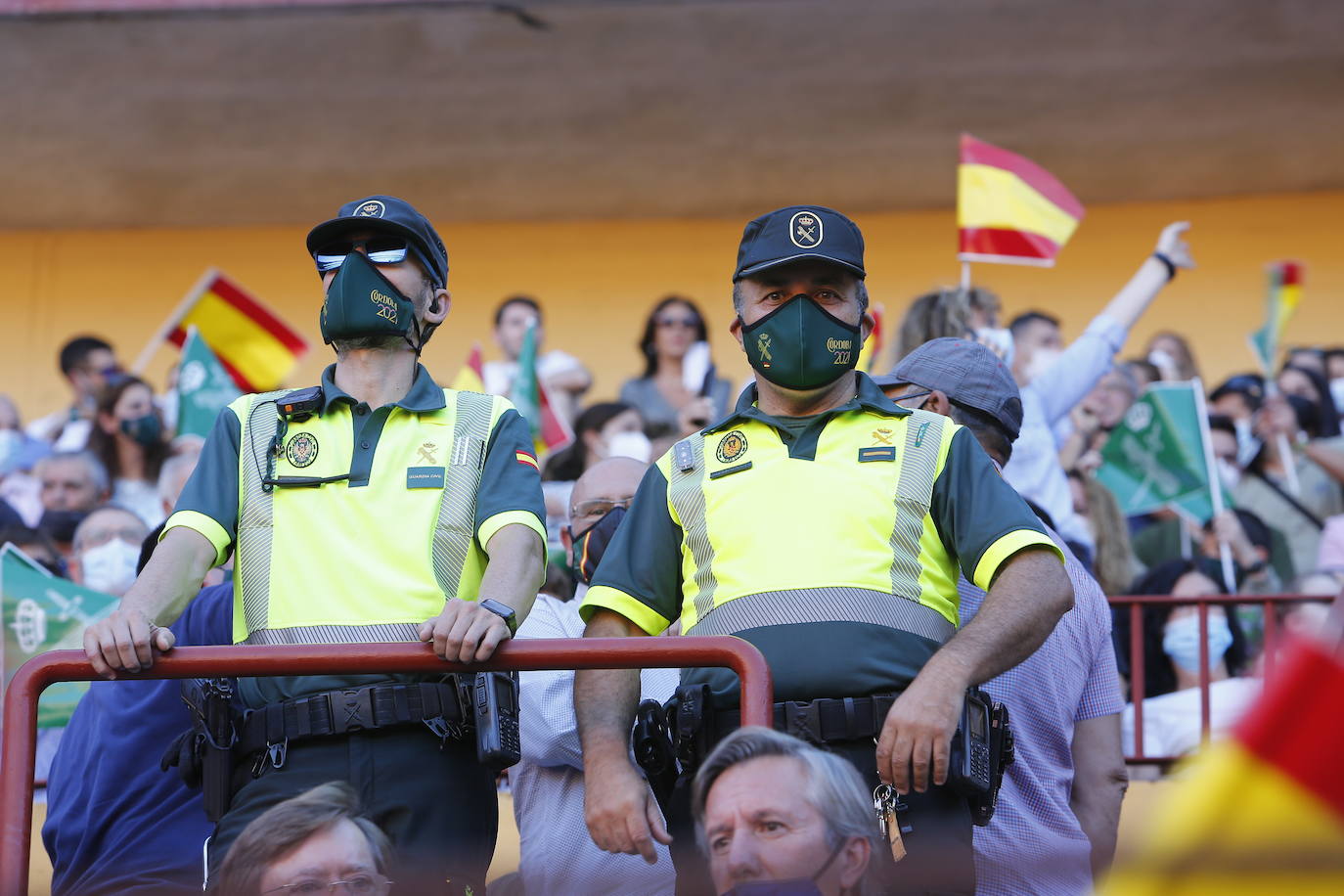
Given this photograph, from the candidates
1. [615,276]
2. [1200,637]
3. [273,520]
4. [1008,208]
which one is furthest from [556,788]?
[615,276]

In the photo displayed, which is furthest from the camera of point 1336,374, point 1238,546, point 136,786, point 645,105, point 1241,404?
point 645,105

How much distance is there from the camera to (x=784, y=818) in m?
2.89

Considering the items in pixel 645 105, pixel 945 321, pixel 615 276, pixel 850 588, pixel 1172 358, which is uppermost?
pixel 645 105

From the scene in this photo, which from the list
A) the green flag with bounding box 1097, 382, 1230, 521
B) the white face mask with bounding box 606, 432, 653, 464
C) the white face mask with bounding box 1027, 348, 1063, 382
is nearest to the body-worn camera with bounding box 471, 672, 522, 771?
the green flag with bounding box 1097, 382, 1230, 521

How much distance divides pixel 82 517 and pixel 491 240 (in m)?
5.57

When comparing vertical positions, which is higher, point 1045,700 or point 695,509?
point 695,509

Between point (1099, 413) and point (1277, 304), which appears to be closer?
point (1277, 304)

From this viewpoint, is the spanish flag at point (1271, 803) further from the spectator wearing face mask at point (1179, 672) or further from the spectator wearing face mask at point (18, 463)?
the spectator wearing face mask at point (18, 463)

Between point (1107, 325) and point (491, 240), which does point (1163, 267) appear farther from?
point (491, 240)

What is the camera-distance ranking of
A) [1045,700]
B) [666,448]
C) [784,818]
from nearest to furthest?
1. [784,818]
2. [1045,700]
3. [666,448]

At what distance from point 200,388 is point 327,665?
16.6 ft

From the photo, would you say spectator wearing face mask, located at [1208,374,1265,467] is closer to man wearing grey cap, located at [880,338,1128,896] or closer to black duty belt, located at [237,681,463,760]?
man wearing grey cap, located at [880,338,1128,896]

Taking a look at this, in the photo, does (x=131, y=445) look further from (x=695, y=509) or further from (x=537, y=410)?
(x=695, y=509)

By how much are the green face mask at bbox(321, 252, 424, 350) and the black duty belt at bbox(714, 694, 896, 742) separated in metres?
1.22
